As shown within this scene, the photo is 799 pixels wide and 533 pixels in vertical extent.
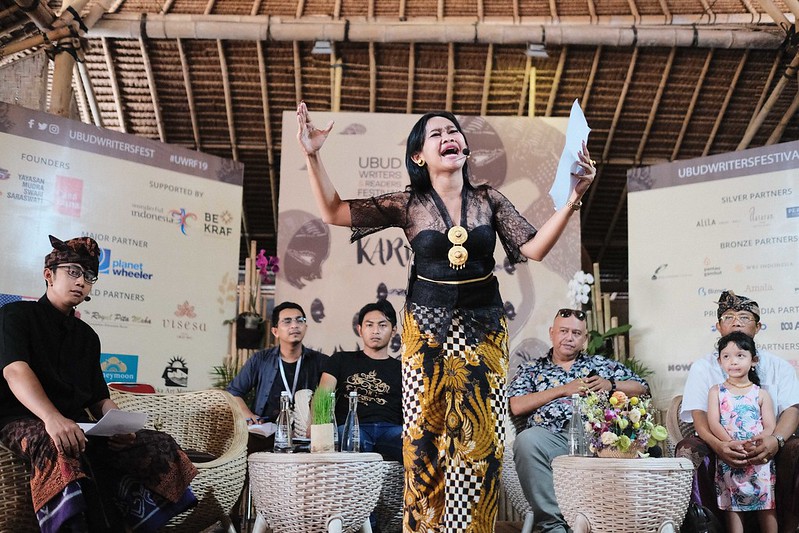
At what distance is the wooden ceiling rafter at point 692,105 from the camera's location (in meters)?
7.63

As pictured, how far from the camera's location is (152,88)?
7.88 metres

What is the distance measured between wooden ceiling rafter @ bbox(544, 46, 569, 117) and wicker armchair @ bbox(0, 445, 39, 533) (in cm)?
591

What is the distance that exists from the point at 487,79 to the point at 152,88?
2945mm

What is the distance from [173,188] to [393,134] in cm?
158

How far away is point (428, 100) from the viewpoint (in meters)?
8.05

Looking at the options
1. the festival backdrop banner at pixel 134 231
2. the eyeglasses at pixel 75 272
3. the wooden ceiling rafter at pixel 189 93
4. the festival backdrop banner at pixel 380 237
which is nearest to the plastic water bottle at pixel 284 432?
the eyeglasses at pixel 75 272

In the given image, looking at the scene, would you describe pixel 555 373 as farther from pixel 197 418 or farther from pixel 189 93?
pixel 189 93

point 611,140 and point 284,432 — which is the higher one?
point 611,140

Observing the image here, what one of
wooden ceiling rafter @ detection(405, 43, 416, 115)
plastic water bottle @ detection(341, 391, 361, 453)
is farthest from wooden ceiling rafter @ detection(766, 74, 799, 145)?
plastic water bottle @ detection(341, 391, 361, 453)

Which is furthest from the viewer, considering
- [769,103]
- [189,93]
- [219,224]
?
[189,93]

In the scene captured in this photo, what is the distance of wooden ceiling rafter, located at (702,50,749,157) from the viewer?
7613mm

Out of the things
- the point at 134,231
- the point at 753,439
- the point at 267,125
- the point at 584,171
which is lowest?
the point at 753,439

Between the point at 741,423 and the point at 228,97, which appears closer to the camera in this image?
the point at 741,423

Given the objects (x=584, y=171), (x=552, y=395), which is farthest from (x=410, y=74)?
(x=584, y=171)
